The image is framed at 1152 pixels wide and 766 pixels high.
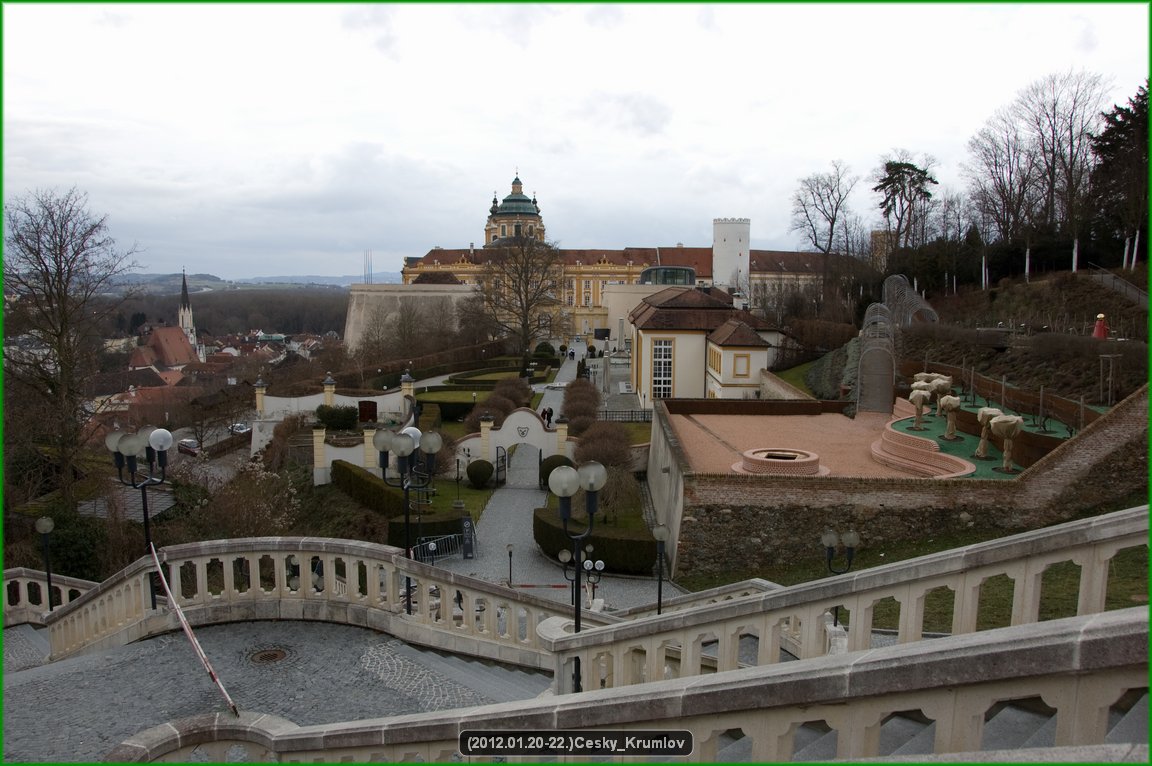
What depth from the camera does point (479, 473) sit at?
26.5 metres

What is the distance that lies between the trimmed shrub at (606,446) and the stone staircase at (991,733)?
1899 cm

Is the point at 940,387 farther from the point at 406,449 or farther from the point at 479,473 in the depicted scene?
the point at 406,449

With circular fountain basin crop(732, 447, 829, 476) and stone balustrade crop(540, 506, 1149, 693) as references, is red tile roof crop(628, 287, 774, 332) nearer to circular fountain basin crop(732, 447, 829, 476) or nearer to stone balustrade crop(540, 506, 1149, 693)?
circular fountain basin crop(732, 447, 829, 476)

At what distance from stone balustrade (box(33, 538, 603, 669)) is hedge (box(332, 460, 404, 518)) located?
12.4 metres

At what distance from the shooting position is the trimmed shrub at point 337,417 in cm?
3378

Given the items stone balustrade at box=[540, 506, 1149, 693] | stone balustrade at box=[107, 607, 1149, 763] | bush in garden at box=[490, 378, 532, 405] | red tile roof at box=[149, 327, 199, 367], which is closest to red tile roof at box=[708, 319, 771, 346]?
bush in garden at box=[490, 378, 532, 405]

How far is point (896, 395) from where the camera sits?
2750 cm

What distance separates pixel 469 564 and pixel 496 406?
48.3 ft

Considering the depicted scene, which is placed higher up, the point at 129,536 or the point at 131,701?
the point at 131,701

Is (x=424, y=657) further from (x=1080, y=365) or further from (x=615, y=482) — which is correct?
(x=1080, y=365)

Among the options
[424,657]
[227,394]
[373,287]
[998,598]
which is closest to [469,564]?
[424,657]

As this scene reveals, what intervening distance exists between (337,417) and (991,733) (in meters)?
32.3

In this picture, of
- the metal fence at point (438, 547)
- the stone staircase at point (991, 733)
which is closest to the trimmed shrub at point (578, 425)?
the metal fence at point (438, 547)

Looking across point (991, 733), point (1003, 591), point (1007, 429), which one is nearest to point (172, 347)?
point (1007, 429)
